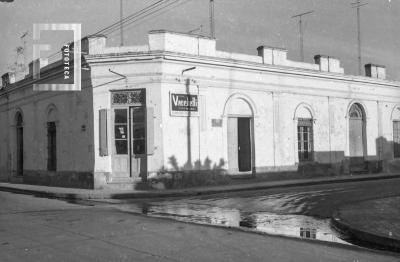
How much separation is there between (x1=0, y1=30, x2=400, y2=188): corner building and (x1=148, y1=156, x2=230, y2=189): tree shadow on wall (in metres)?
0.08

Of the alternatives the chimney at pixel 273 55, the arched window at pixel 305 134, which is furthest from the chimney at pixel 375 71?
the chimney at pixel 273 55

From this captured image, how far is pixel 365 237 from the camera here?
838 centimetres

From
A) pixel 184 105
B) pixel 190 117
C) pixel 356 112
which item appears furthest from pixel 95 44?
pixel 356 112

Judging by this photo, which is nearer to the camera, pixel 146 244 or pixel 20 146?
pixel 146 244

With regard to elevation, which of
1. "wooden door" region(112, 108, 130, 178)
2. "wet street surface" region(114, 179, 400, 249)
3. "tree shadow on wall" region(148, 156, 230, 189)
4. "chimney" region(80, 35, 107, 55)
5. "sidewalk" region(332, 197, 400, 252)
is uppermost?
"chimney" region(80, 35, 107, 55)

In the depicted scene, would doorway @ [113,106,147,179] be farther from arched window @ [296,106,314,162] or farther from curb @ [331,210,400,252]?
curb @ [331,210,400,252]

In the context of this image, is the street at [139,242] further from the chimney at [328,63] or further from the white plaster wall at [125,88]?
the chimney at [328,63]

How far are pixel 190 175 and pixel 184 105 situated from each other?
2.93 meters

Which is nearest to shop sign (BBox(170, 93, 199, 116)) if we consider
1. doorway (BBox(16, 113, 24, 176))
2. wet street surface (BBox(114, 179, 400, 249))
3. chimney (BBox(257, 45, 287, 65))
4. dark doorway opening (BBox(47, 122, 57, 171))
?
chimney (BBox(257, 45, 287, 65))

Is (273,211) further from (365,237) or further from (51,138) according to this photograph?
(51,138)

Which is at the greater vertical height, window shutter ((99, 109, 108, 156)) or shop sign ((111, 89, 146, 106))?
shop sign ((111, 89, 146, 106))

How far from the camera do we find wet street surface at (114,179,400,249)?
945cm

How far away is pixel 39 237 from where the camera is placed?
327 inches

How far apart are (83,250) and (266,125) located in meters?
17.5
